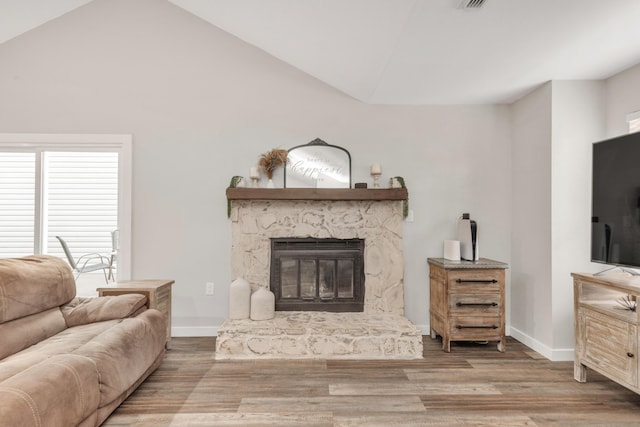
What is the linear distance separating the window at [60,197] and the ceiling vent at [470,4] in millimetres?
3212

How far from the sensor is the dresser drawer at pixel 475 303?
3270 mm

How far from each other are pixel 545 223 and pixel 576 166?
1.70 feet

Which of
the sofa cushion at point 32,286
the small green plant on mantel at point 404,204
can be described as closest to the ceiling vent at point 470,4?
the small green plant on mantel at point 404,204

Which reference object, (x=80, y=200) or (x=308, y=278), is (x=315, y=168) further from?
(x=80, y=200)

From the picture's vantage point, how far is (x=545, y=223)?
3.23 metres

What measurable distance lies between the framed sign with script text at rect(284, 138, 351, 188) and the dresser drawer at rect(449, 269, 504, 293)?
132 cm

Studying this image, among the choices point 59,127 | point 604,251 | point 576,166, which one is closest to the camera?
point 604,251

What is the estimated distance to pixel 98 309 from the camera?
2.65 m

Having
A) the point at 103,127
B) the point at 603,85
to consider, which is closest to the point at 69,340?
the point at 103,127

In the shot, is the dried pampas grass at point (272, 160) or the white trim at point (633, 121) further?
the dried pampas grass at point (272, 160)

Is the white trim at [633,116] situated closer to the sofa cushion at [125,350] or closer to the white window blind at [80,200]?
the sofa cushion at [125,350]

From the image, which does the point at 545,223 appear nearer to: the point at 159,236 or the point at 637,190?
the point at 637,190

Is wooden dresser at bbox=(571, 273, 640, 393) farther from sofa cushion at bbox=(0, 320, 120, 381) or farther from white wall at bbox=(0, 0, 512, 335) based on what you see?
sofa cushion at bbox=(0, 320, 120, 381)

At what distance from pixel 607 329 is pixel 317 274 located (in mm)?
2253
